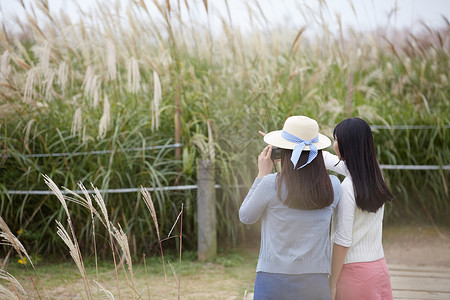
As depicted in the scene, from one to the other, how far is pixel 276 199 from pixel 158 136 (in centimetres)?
242

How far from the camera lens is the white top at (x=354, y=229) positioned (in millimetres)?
1838

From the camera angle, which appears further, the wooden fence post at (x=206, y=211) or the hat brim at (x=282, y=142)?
the wooden fence post at (x=206, y=211)

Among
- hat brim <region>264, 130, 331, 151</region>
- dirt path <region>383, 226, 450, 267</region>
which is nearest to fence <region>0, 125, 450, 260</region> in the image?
dirt path <region>383, 226, 450, 267</region>

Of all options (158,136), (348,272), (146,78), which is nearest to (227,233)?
(158,136)

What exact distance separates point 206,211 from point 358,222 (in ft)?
6.47

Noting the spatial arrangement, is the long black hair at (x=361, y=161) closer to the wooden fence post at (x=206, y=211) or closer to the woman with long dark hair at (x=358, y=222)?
the woman with long dark hair at (x=358, y=222)

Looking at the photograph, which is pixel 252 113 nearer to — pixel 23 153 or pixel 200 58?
pixel 200 58

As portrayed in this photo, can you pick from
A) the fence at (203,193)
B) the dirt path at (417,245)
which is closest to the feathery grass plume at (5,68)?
the fence at (203,193)

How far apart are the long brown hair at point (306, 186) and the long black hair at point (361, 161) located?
119mm

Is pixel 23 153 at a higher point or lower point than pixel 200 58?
lower

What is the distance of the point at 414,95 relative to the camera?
5176mm

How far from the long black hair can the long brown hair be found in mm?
119

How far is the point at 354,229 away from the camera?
74.5 inches

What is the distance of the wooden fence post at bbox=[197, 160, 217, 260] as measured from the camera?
3.71 meters
